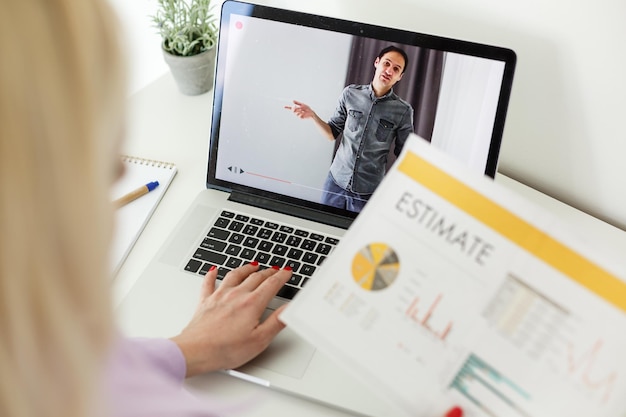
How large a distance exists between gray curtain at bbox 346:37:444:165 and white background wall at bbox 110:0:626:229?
10 cm

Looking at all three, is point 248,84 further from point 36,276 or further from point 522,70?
point 36,276

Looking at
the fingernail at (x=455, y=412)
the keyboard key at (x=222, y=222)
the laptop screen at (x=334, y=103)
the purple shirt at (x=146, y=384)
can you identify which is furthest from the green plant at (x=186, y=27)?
the fingernail at (x=455, y=412)

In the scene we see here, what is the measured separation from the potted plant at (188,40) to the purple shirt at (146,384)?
501 mm

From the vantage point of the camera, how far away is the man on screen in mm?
728

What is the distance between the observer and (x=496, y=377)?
1.60 ft

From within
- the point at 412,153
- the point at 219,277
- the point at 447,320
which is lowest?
the point at 219,277

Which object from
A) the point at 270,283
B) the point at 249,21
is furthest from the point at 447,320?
the point at 249,21

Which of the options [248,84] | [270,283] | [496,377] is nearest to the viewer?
[496,377]

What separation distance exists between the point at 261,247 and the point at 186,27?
393mm

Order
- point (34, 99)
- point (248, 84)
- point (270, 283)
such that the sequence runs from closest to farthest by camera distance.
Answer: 1. point (34, 99)
2. point (270, 283)
3. point (248, 84)

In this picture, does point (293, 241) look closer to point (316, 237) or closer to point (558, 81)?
point (316, 237)

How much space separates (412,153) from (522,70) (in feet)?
0.98

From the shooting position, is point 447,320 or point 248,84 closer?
point 447,320

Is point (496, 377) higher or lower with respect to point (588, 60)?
lower
